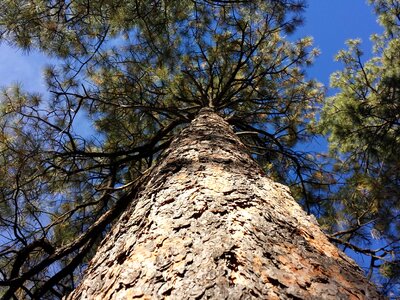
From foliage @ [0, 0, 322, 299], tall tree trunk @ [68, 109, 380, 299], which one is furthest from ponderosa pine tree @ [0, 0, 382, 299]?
tall tree trunk @ [68, 109, 380, 299]

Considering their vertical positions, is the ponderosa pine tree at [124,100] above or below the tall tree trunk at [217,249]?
above

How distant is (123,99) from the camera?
16.4 feet

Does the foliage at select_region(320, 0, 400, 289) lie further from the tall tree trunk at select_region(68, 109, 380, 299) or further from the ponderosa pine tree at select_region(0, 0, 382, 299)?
the tall tree trunk at select_region(68, 109, 380, 299)

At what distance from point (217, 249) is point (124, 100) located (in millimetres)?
4187

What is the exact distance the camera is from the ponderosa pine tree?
403cm

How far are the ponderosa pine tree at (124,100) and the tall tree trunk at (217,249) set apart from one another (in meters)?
2.04

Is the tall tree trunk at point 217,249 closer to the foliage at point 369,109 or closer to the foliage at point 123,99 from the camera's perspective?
the foliage at point 123,99

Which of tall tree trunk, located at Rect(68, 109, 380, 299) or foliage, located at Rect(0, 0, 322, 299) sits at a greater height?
foliage, located at Rect(0, 0, 322, 299)

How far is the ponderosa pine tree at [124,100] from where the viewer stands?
403 cm

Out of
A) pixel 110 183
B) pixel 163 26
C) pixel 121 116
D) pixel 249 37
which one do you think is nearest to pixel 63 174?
pixel 110 183

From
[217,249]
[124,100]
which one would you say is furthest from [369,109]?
[217,249]

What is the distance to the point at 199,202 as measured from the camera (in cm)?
142

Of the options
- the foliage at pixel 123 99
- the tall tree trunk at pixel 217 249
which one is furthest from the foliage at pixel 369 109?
the tall tree trunk at pixel 217 249

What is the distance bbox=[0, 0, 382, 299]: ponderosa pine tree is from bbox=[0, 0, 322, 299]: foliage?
0.01 m
